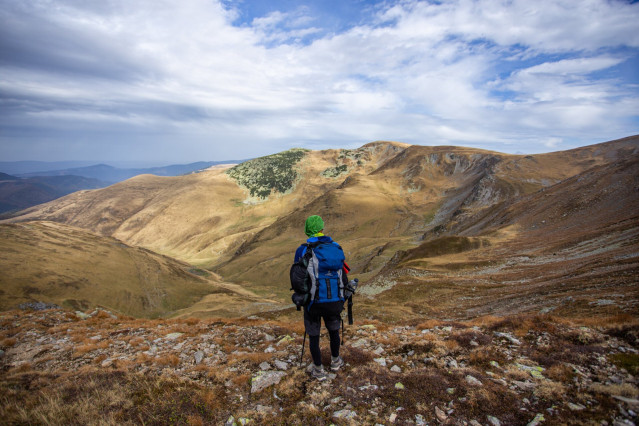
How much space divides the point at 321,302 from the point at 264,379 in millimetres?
2378

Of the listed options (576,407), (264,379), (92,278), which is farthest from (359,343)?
(92,278)

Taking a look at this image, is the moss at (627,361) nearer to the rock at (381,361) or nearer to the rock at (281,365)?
the rock at (381,361)

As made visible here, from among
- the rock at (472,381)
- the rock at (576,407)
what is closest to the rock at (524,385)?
the rock at (472,381)

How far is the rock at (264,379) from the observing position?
20.5 ft

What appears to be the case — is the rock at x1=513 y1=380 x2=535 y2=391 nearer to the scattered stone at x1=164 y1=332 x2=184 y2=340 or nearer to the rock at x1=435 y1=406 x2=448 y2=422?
the rock at x1=435 y1=406 x2=448 y2=422

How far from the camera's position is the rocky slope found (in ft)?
16.0

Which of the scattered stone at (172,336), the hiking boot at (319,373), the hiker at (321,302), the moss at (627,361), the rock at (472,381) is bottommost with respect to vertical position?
the scattered stone at (172,336)

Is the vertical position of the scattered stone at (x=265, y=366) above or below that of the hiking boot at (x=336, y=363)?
below

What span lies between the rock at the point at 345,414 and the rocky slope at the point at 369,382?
2cm

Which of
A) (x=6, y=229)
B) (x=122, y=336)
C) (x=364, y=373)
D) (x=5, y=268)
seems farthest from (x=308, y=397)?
(x=6, y=229)

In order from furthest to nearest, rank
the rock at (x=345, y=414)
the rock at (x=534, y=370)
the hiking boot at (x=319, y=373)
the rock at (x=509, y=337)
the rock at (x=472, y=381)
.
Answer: the rock at (x=509, y=337), the hiking boot at (x=319, y=373), the rock at (x=534, y=370), the rock at (x=472, y=381), the rock at (x=345, y=414)

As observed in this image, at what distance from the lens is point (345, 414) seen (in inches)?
199

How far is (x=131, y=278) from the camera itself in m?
53.0

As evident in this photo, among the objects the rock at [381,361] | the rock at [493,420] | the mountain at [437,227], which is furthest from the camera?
the mountain at [437,227]
